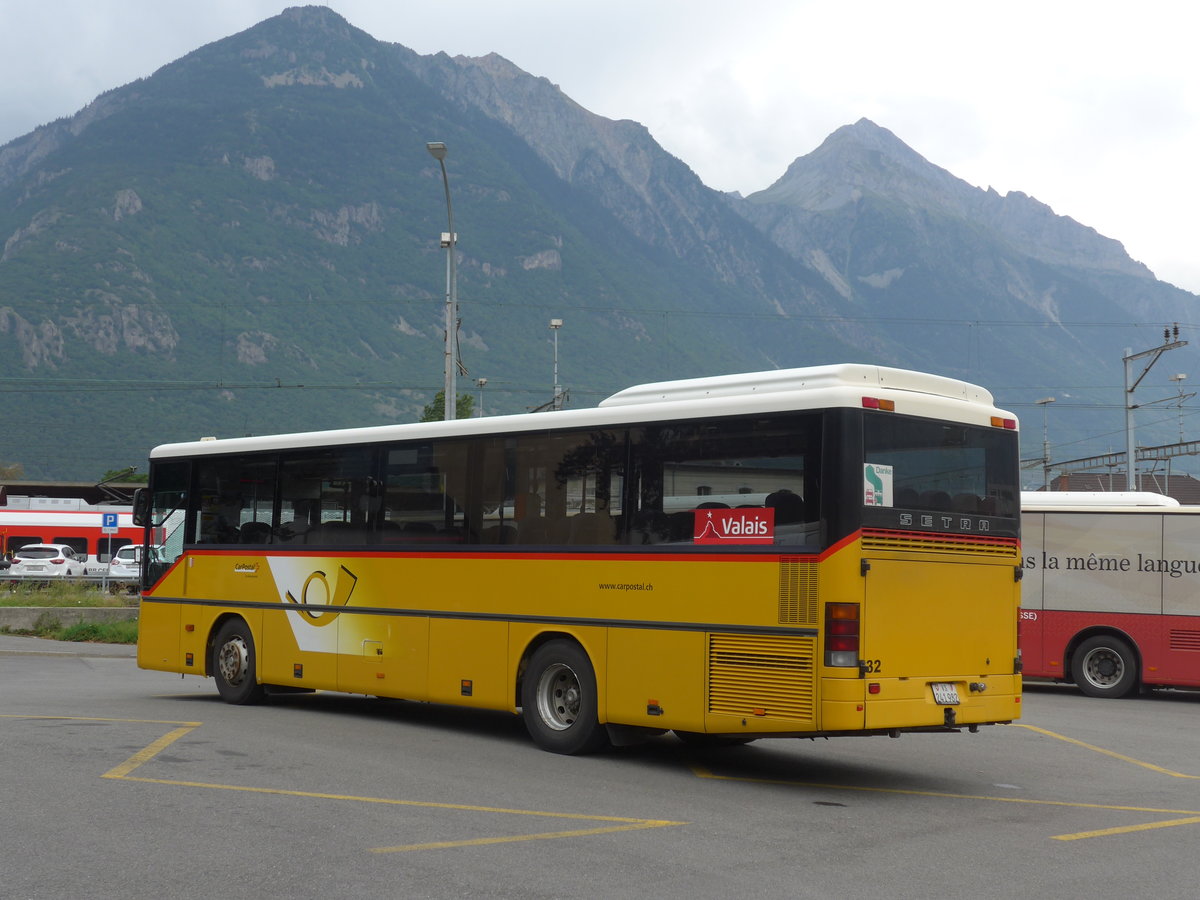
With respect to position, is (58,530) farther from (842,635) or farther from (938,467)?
(842,635)

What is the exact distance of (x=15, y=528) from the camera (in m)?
64.4

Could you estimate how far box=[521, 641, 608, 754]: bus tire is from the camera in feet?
40.3

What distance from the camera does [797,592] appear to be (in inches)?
425

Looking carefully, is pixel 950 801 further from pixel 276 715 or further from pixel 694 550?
pixel 276 715

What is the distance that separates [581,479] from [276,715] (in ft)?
16.0

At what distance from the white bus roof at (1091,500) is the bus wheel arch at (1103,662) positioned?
184cm

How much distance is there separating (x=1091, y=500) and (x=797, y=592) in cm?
1193

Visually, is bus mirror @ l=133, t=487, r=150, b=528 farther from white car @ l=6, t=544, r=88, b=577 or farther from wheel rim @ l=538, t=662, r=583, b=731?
white car @ l=6, t=544, r=88, b=577

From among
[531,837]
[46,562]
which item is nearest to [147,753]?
[531,837]

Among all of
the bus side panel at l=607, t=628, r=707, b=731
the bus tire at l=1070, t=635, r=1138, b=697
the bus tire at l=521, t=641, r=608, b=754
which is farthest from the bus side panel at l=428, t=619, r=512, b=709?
the bus tire at l=1070, t=635, r=1138, b=697

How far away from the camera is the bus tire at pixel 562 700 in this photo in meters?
12.3

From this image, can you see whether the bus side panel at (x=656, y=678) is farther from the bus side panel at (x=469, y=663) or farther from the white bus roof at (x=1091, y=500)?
the white bus roof at (x=1091, y=500)

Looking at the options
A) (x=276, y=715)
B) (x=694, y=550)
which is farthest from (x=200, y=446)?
(x=694, y=550)

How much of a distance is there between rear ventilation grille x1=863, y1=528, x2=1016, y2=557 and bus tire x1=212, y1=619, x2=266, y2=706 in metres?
7.99
